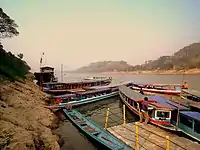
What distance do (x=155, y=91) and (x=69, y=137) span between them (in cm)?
2625

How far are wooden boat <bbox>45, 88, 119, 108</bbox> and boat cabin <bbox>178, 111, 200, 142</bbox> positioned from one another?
55.4 feet

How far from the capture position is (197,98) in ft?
93.3

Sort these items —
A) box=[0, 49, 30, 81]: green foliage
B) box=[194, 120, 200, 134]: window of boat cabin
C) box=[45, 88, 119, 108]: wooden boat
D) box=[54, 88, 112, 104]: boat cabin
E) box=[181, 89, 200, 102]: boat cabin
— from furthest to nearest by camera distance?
1. box=[0, 49, 30, 81]: green foliage
2. box=[54, 88, 112, 104]: boat cabin
3. box=[45, 88, 119, 108]: wooden boat
4. box=[181, 89, 200, 102]: boat cabin
5. box=[194, 120, 200, 134]: window of boat cabin

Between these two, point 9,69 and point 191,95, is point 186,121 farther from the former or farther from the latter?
point 9,69

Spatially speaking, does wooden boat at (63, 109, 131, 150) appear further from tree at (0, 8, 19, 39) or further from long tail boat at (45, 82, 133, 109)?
tree at (0, 8, 19, 39)

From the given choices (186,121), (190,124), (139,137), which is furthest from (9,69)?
(190,124)

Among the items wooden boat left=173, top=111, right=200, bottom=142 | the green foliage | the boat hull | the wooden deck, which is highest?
the green foliage

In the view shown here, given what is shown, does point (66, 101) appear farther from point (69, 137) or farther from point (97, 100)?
point (69, 137)

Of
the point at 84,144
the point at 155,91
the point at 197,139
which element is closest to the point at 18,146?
the point at 84,144

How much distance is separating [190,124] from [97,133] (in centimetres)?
764

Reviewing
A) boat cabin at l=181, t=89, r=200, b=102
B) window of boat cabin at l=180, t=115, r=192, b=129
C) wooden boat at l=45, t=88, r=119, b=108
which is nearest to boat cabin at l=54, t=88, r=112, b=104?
wooden boat at l=45, t=88, r=119, b=108

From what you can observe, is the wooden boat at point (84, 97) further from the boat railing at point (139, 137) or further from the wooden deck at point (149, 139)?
the wooden deck at point (149, 139)

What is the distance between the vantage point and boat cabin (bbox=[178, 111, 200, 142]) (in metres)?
15.2

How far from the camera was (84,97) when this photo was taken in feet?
119
